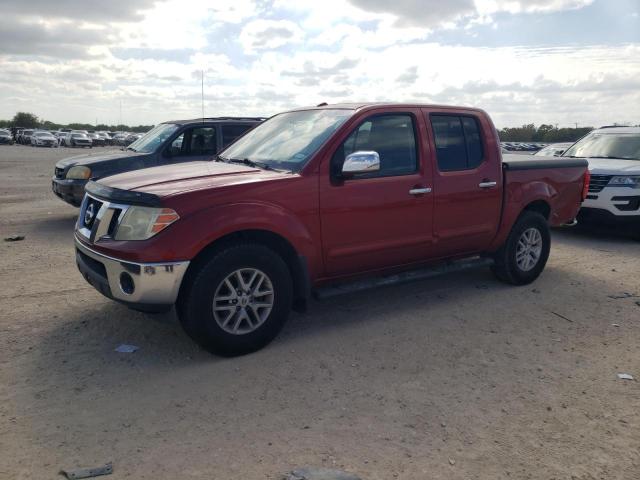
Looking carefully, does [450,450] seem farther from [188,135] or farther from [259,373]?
[188,135]

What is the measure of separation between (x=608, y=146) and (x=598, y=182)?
174 centimetres

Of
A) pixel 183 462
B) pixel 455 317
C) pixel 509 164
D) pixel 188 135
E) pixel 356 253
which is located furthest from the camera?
pixel 188 135

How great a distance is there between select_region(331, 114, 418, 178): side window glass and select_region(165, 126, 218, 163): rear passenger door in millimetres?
4815

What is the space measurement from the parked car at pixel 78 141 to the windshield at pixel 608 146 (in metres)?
48.8

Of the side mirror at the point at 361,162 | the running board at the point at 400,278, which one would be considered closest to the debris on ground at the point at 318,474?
the running board at the point at 400,278

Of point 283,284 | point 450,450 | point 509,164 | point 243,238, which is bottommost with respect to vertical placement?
point 450,450

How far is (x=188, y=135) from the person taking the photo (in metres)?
9.20

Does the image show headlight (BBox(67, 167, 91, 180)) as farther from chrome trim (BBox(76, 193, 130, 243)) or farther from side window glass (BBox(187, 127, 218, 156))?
chrome trim (BBox(76, 193, 130, 243))

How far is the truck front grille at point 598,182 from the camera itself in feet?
28.9

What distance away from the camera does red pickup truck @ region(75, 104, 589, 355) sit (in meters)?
3.92

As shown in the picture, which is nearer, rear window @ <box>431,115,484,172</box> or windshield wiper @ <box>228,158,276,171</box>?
windshield wiper @ <box>228,158,276,171</box>

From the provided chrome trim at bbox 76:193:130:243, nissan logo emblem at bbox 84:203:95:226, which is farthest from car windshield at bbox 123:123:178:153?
chrome trim at bbox 76:193:130:243

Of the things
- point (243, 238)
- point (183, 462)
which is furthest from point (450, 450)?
point (243, 238)

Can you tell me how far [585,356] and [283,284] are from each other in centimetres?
244
